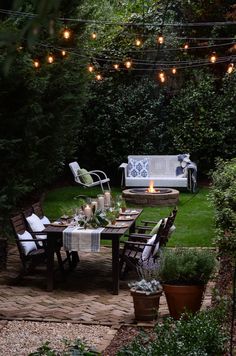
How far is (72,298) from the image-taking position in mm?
7195

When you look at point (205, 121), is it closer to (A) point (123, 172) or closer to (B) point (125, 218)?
(A) point (123, 172)

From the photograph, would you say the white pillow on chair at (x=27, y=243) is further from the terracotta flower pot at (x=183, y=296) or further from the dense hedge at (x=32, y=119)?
the terracotta flower pot at (x=183, y=296)

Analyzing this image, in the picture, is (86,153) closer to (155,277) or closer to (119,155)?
(119,155)

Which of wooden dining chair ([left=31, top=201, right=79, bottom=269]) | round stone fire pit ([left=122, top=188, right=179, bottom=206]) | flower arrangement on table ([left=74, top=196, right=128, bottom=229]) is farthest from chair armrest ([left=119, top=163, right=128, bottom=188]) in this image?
flower arrangement on table ([left=74, top=196, right=128, bottom=229])

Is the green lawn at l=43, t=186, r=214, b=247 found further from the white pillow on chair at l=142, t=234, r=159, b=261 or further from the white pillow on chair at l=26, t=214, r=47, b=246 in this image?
the white pillow on chair at l=142, t=234, r=159, b=261

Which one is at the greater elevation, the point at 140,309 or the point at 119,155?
the point at 119,155

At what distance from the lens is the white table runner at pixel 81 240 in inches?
290

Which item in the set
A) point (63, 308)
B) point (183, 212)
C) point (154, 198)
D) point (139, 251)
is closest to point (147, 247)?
point (139, 251)

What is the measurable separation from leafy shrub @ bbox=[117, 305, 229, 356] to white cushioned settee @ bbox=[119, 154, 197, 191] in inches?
408

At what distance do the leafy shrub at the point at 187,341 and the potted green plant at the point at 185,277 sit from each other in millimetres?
1090

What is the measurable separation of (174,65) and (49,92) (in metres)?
6.19

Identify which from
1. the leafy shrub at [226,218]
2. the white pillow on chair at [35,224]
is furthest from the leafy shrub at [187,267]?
the white pillow on chair at [35,224]

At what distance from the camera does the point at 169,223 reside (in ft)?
24.3

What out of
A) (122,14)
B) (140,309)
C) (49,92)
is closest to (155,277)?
(140,309)
